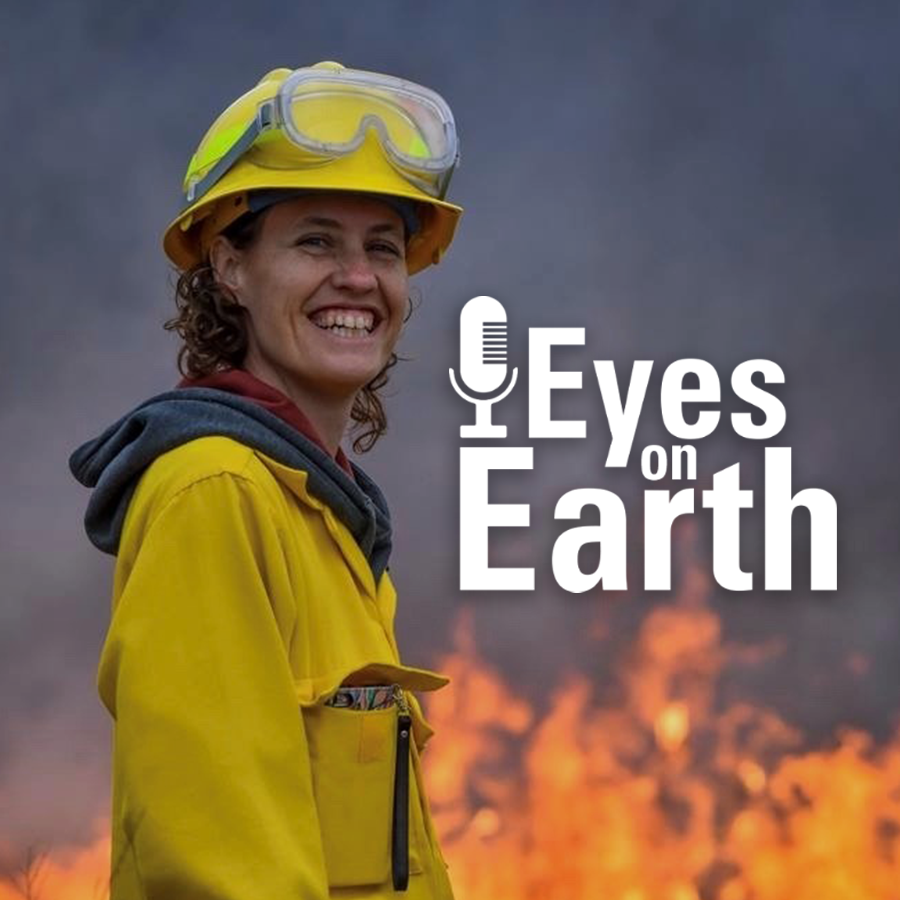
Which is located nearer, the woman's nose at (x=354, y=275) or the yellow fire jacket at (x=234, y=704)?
the yellow fire jacket at (x=234, y=704)

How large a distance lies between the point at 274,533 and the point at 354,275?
0.48m

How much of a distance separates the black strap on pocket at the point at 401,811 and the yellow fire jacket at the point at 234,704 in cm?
2

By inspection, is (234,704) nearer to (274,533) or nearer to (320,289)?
(274,533)

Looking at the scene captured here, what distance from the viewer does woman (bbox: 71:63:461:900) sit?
2566mm

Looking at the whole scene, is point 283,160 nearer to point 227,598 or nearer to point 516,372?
point 227,598

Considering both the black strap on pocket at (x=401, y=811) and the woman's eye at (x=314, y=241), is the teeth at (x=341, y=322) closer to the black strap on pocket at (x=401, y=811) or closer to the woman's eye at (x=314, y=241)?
the woman's eye at (x=314, y=241)

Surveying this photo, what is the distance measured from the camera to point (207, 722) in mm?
2566

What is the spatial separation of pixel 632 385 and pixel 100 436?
4664 millimetres

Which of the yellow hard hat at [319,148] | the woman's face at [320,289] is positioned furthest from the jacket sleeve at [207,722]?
the yellow hard hat at [319,148]

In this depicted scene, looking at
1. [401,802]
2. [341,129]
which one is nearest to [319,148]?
[341,129]

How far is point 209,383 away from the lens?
2977 millimetres

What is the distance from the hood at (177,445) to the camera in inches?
110

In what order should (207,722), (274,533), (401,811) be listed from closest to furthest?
(207,722)
(274,533)
(401,811)

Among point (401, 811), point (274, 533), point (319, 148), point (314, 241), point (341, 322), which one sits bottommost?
point (401, 811)
